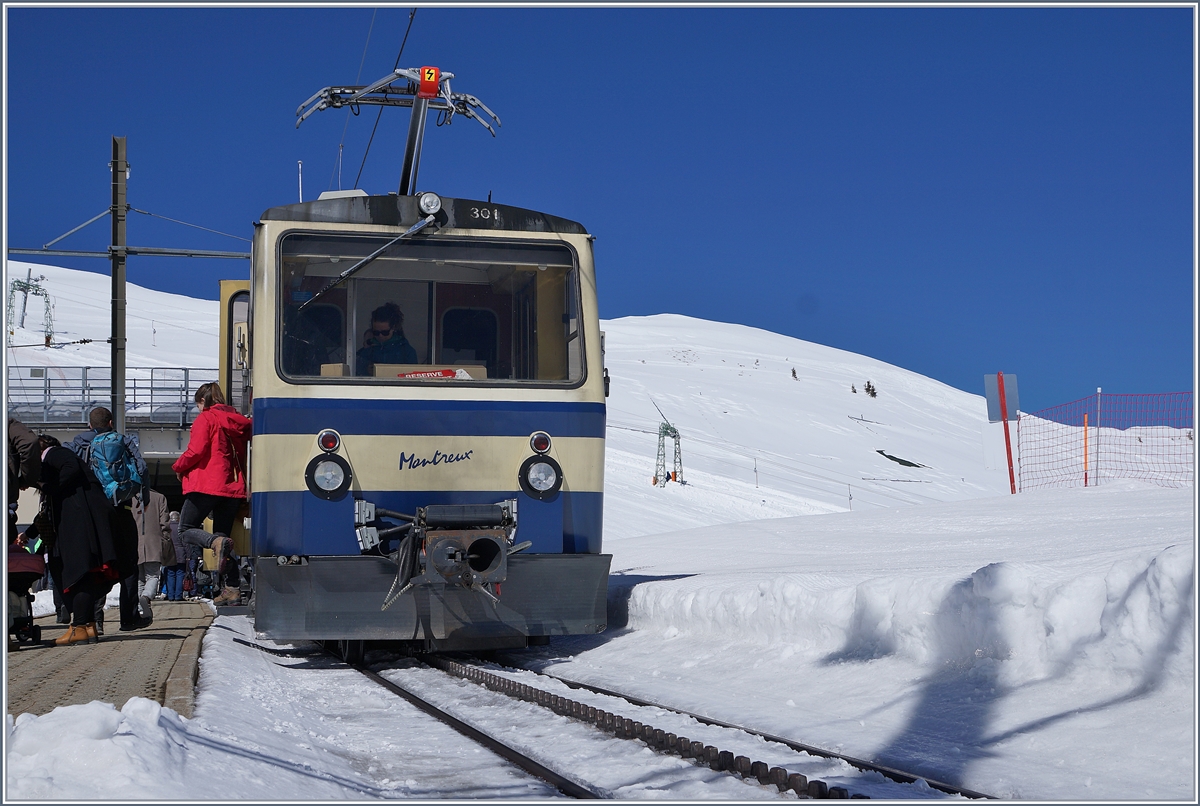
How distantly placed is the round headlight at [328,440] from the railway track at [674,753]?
185 cm

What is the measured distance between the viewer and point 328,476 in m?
7.75

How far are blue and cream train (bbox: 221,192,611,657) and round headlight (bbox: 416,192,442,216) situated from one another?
11 mm

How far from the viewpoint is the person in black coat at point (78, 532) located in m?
8.18

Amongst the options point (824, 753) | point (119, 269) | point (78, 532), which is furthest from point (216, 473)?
point (119, 269)

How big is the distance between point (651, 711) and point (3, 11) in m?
4.42

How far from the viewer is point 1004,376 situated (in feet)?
57.5

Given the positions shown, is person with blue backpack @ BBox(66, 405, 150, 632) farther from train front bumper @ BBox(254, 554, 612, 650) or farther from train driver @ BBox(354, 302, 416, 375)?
train driver @ BBox(354, 302, 416, 375)

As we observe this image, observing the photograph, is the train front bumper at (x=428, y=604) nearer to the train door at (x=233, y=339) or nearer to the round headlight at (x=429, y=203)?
the round headlight at (x=429, y=203)

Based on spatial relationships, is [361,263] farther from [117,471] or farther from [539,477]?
[117,471]

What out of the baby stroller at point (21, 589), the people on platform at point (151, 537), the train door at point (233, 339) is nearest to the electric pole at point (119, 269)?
the people on platform at point (151, 537)

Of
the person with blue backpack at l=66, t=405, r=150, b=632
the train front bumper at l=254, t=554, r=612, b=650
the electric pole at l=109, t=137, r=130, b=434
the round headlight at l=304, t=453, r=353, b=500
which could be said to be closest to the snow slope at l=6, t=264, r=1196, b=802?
the train front bumper at l=254, t=554, r=612, b=650

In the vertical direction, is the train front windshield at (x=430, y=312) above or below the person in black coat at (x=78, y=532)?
above

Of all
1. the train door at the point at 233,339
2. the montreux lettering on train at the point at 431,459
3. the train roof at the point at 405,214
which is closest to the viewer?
the montreux lettering on train at the point at 431,459

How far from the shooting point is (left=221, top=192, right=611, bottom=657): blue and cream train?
7621mm
